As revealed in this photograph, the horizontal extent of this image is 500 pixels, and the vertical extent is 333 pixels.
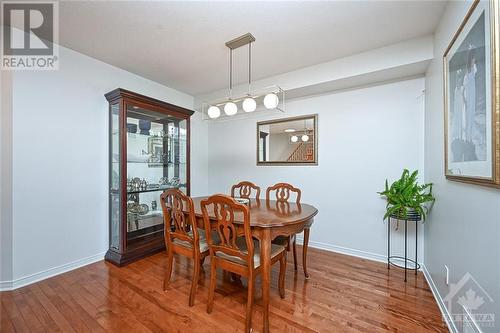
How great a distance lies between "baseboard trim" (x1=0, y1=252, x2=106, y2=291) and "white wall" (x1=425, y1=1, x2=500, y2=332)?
3.53 m

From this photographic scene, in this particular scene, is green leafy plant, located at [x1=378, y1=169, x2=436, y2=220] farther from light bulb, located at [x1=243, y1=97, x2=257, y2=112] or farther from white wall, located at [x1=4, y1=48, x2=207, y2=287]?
white wall, located at [x1=4, y1=48, x2=207, y2=287]

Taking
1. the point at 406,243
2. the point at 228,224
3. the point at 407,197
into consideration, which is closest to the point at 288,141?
the point at 407,197

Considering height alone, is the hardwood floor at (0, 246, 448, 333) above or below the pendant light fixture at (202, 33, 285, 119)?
below

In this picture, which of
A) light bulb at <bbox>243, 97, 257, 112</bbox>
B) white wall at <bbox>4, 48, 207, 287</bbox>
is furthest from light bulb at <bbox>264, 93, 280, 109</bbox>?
white wall at <bbox>4, 48, 207, 287</bbox>

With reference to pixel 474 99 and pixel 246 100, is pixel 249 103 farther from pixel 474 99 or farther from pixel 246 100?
pixel 474 99

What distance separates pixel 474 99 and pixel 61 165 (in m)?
3.59

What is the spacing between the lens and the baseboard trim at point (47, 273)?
201 centimetres

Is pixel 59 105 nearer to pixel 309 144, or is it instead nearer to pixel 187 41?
pixel 187 41

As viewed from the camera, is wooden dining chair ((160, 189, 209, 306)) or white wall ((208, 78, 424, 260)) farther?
white wall ((208, 78, 424, 260))

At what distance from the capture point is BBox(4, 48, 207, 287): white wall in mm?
2088

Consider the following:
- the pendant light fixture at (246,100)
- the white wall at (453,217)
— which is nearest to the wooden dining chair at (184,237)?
the pendant light fixture at (246,100)

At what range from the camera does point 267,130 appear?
3.60 meters

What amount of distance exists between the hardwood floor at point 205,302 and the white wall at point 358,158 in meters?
0.59

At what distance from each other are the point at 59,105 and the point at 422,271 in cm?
444
